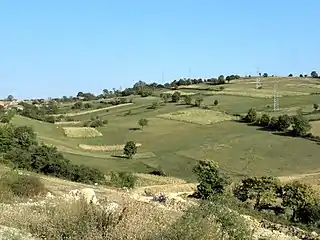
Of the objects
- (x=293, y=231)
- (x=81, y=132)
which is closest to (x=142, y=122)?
(x=81, y=132)

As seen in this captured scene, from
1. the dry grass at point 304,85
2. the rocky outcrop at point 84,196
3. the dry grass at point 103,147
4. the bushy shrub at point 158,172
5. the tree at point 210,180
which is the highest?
the rocky outcrop at point 84,196

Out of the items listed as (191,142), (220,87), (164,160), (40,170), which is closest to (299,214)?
(40,170)

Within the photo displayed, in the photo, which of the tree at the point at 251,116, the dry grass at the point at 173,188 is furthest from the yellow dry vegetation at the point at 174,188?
the tree at the point at 251,116

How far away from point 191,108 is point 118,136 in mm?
27664

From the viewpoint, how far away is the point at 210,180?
61.3 metres

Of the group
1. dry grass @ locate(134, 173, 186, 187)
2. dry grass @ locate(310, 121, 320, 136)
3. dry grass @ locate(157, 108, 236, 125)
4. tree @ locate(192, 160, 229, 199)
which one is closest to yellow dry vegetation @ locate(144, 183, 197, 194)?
tree @ locate(192, 160, 229, 199)

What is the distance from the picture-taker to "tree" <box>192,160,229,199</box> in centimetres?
5856

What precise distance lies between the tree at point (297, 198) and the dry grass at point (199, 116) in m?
54.8

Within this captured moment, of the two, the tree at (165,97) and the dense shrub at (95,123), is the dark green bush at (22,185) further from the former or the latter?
the tree at (165,97)

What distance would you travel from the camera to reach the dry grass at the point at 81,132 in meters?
101

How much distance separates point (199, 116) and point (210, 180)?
54869 mm

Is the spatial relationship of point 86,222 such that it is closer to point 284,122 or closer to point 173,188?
point 173,188

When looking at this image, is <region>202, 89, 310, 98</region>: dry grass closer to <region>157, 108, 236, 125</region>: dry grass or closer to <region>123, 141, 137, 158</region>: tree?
<region>157, 108, 236, 125</region>: dry grass

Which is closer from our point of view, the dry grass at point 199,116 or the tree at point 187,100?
the dry grass at point 199,116
